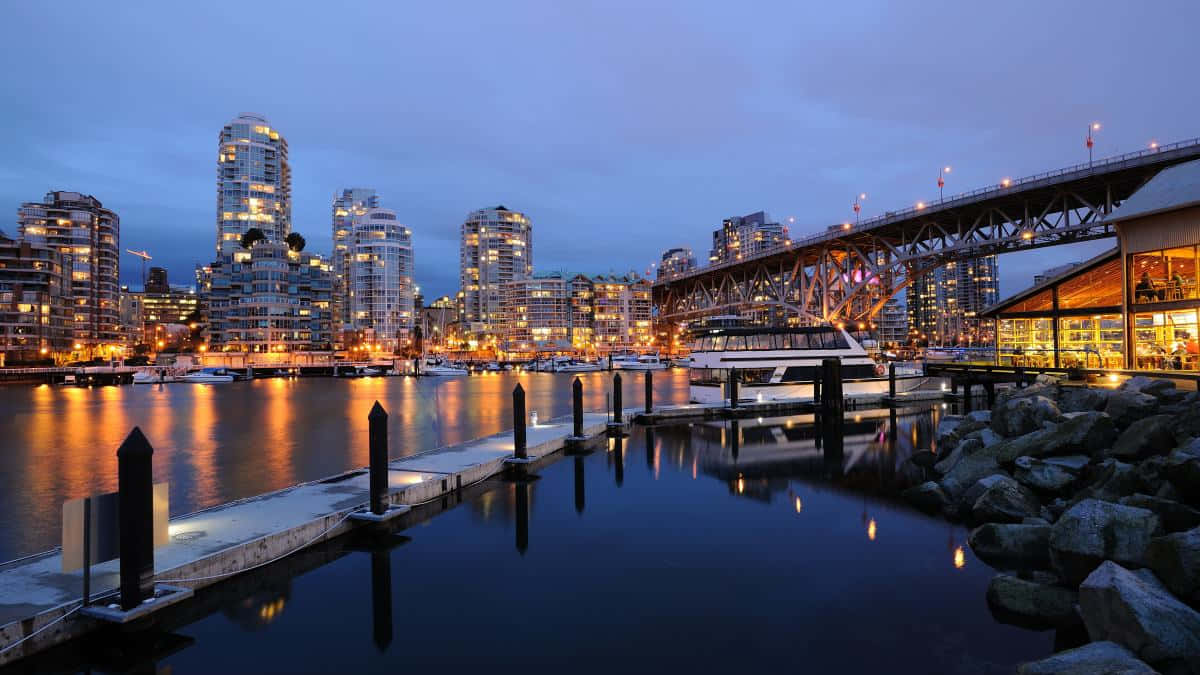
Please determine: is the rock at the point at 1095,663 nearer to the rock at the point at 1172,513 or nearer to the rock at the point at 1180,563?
the rock at the point at 1180,563

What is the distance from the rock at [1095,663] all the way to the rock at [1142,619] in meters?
0.28

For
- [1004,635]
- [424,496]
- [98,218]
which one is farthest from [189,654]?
[98,218]

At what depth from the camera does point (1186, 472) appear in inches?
434

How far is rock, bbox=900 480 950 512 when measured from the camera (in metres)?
17.0

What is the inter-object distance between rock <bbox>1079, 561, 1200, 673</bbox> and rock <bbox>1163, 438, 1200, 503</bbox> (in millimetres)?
3871

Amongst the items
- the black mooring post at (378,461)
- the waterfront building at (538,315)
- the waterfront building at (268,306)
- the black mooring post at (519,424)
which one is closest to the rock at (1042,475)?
the black mooring post at (519,424)

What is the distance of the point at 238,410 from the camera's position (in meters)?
51.5

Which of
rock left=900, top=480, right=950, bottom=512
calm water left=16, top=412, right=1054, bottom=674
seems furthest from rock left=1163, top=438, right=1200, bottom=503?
rock left=900, top=480, right=950, bottom=512

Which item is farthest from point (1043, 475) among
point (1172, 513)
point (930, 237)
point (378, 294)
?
point (378, 294)

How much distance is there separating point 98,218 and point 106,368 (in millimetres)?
73534

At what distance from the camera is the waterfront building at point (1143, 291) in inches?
966

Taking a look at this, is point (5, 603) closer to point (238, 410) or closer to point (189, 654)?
point (189, 654)

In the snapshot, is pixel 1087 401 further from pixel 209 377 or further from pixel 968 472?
pixel 209 377

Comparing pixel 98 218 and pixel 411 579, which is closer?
pixel 411 579
